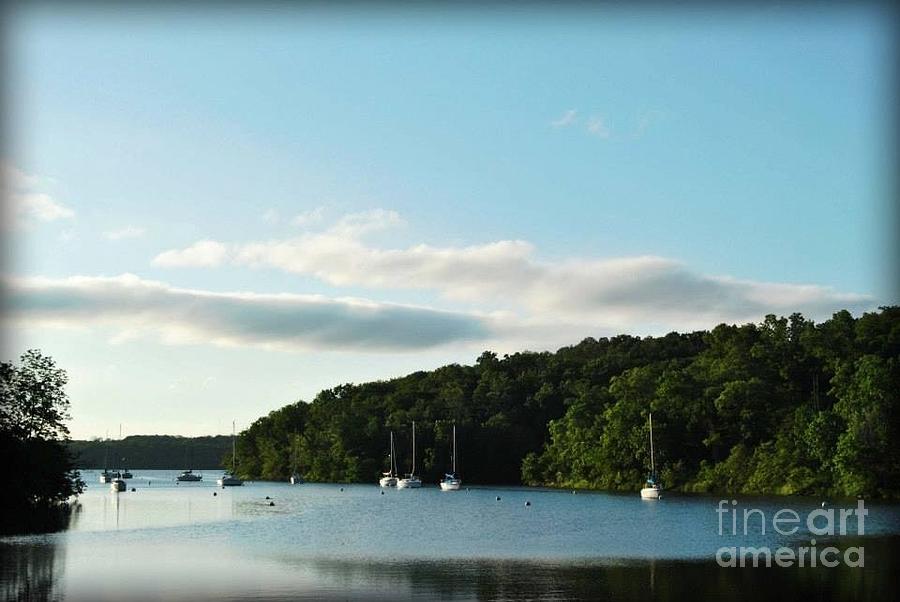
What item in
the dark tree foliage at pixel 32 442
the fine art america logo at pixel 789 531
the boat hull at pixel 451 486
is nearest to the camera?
the fine art america logo at pixel 789 531

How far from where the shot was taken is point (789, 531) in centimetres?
5506

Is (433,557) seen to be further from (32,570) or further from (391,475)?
(391,475)

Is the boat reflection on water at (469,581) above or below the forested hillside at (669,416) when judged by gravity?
below

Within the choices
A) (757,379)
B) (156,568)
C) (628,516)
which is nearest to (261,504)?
(628,516)

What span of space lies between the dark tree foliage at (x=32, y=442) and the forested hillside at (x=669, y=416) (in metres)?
60.2

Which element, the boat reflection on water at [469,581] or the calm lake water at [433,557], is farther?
the calm lake water at [433,557]

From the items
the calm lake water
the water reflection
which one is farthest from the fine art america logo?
the water reflection

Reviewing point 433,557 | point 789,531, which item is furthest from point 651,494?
point 433,557

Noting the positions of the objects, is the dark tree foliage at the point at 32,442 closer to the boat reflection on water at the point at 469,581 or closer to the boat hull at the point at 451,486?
the boat reflection on water at the point at 469,581

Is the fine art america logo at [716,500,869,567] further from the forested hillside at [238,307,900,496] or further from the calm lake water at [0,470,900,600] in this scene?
Result: the forested hillside at [238,307,900,496]

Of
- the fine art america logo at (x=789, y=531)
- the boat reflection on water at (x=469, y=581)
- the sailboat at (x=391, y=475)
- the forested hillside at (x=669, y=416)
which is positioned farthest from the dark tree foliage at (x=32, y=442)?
the sailboat at (x=391, y=475)

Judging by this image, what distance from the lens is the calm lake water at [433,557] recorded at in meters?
32.8

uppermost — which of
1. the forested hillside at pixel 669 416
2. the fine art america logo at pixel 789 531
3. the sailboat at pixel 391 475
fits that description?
the forested hillside at pixel 669 416

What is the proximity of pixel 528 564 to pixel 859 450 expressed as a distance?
53.9 metres
